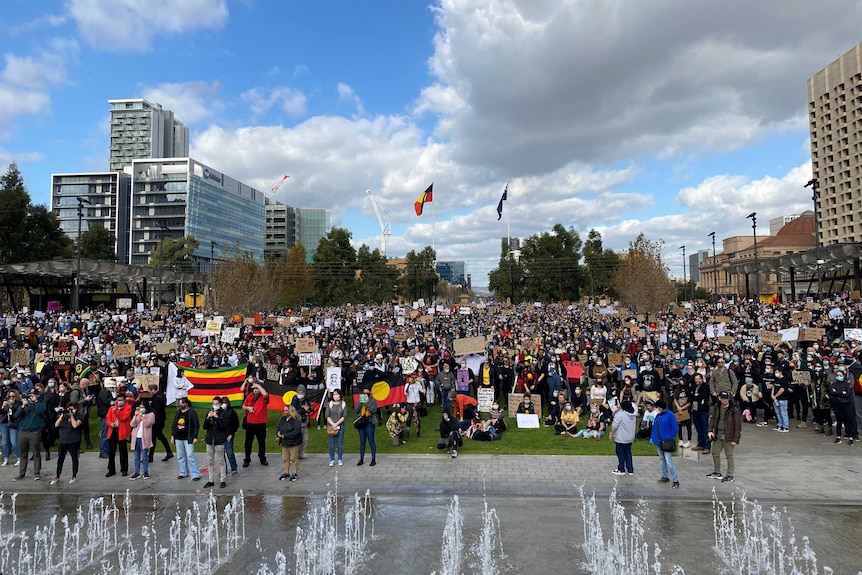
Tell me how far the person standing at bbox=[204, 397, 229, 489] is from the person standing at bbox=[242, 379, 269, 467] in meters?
1.22

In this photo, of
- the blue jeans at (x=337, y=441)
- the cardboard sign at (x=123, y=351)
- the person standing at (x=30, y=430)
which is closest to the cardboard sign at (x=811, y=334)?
the blue jeans at (x=337, y=441)

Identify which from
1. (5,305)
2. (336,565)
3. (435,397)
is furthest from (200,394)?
(5,305)

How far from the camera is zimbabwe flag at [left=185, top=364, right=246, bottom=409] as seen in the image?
49.6ft

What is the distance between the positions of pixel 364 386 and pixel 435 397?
426 centimetres

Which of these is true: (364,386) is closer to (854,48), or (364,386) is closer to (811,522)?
(811,522)

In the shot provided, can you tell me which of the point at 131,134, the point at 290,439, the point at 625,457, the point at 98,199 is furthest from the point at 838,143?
the point at 131,134

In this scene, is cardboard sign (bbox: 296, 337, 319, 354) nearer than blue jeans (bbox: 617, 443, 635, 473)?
No

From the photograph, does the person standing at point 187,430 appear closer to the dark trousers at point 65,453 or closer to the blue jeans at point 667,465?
the dark trousers at point 65,453

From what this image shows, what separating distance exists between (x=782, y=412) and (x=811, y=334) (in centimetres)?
837

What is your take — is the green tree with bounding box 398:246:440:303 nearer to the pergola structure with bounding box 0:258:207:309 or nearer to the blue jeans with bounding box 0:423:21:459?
the pergola structure with bounding box 0:258:207:309

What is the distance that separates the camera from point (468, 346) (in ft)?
55.4

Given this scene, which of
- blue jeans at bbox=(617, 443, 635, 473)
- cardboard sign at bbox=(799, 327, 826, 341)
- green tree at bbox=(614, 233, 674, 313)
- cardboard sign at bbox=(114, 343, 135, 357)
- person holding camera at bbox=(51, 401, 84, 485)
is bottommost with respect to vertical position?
blue jeans at bbox=(617, 443, 635, 473)

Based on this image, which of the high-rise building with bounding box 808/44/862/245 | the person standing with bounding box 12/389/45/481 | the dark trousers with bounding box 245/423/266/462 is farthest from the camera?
the high-rise building with bounding box 808/44/862/245

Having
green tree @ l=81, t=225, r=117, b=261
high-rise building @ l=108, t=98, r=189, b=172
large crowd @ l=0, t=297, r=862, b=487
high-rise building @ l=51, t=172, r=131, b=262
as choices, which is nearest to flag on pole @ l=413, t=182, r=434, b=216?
large crowd @ l=0, t=297, r=862, b=487
